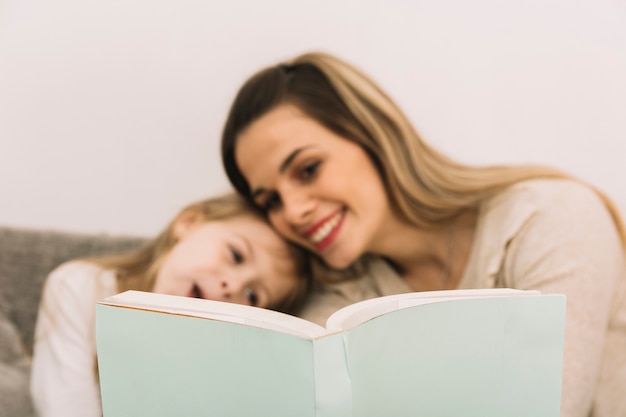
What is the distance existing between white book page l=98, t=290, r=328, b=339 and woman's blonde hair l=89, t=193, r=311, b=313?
0.50 m

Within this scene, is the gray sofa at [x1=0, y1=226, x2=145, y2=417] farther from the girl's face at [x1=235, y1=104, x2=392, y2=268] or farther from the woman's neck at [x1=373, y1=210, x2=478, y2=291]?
the woman's neck at [x1=373, y1=210, x2=478, y2=291]

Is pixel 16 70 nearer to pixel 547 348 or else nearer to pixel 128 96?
pixel 128 96

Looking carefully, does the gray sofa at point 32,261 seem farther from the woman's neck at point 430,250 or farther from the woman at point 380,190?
the woman's neck at point 430,250

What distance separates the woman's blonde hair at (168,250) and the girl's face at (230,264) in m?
0.01

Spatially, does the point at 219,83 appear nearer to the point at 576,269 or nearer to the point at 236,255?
the point at 236,255

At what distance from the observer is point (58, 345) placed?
1.10 m

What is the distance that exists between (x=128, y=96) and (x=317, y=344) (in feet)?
2.71

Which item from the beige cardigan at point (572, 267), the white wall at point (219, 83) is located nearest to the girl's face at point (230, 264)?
the white wall at point (219, 83)

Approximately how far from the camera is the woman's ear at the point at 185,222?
1140 millimetres

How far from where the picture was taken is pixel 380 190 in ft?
3.53

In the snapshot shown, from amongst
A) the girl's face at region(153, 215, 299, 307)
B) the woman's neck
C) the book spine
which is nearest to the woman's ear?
the girl's face at region(153, 215, 299, 307)

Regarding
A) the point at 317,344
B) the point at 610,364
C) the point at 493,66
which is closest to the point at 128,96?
the point at 493,66

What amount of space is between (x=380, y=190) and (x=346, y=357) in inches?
Answer: 22.4

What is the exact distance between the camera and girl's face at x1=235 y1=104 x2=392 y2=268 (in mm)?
1043
